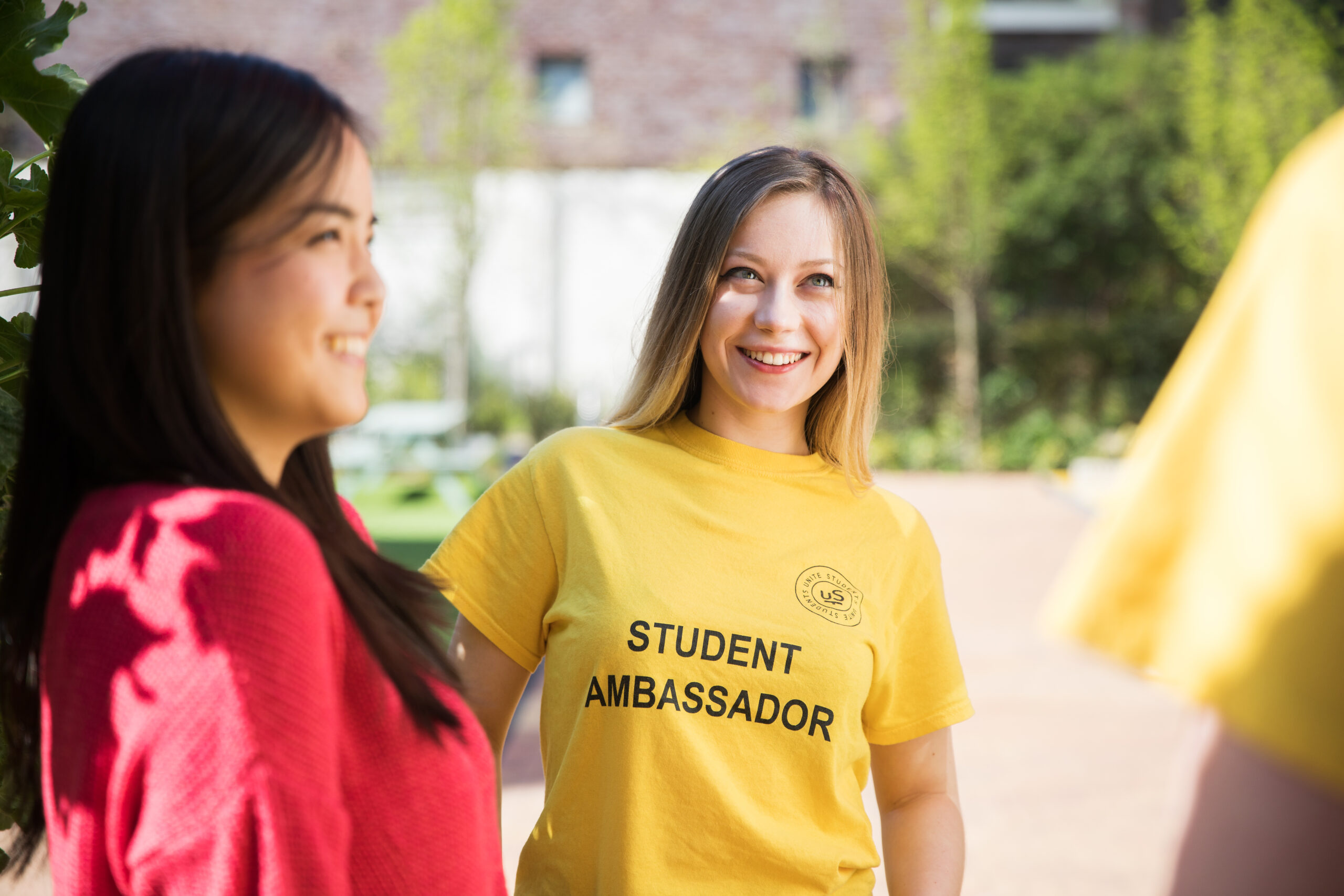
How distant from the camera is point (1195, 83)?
60.6 feet

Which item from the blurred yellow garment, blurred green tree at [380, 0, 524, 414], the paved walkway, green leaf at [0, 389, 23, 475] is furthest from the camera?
blurred green tree at [380, 0, 524, 414]

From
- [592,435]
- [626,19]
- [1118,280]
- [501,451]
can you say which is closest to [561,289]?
[501,451]

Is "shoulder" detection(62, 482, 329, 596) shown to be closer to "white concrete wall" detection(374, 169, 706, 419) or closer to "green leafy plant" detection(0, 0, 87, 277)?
"green leafy plant" detection(0, 0, 87, 277)

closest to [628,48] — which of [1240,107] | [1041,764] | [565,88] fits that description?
[565,88]

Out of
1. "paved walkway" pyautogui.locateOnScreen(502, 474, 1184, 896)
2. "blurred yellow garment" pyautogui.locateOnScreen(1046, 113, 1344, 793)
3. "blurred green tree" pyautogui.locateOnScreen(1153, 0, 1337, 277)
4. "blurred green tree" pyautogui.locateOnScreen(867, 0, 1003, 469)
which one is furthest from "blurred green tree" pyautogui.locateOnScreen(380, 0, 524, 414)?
"blurred yellow garment" pyautogui.locateOnScreen(1046, 113, 1344, 793)

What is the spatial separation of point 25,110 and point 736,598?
1.40 m

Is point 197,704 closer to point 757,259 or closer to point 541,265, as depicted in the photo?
point 757,259

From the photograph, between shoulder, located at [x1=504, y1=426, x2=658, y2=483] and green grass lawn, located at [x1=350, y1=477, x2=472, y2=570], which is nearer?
shoulder, located at [x1=504, y1=426, x2=658, y2=483]

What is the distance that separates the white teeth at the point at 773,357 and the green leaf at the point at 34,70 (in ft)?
3.87

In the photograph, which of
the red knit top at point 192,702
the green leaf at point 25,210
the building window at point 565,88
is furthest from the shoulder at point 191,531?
the building window at point 565,88

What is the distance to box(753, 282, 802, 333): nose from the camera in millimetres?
1975

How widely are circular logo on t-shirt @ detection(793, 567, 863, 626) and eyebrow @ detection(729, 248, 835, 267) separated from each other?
1.80 ft

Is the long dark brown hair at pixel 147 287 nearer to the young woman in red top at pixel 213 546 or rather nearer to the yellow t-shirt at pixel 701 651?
the young woman in red top at pixel 213 546

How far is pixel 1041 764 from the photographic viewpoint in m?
5.55
